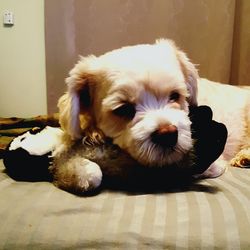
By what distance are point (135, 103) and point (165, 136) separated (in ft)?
0.40

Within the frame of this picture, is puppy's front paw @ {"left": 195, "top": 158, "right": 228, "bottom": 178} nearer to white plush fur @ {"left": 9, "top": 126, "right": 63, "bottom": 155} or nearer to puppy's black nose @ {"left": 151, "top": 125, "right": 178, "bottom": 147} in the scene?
puppy's black nose @ {"left": 151, "top": 125, "right": 178, "bottom": 147}

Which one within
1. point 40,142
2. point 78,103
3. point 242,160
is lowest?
point 242,160

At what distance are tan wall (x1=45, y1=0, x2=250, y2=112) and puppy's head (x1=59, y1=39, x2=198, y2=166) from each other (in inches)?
Result: 53.1

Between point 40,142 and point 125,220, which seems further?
point 40,142

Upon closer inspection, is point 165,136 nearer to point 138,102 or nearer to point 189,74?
point 138,102

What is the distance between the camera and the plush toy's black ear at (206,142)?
3.39ft

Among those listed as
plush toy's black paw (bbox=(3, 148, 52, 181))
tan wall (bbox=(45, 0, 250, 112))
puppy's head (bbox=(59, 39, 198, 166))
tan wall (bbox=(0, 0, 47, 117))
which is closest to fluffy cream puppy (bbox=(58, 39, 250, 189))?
puppy's head (bbox=(59, 39, 198, 166))

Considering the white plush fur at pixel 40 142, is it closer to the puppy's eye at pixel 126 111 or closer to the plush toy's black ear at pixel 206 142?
the puppy's eye at pixel 126 111

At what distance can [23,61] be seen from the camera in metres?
3.52

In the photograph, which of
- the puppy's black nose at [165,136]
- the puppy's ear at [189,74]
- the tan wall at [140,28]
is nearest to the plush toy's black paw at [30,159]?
the puppy's black nose at [165,136]

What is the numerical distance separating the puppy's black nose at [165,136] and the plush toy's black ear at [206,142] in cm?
12

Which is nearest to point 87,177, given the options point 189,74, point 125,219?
point 125,219

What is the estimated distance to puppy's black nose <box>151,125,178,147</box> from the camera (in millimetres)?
923

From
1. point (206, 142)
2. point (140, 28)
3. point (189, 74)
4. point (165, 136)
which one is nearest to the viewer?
point (165, 136)
